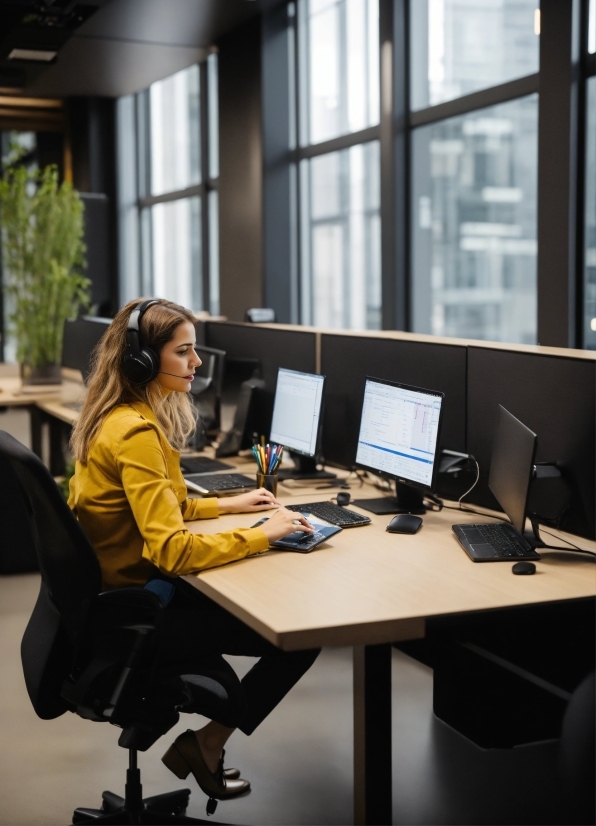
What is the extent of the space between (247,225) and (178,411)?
395cm

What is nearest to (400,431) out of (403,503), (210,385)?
(403,503)

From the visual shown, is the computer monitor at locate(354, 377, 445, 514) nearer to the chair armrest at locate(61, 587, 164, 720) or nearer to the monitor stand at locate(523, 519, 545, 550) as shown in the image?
the monitor stand at locate(523, 519, 545, 550)

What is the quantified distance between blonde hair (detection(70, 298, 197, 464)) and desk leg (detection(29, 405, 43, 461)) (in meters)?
3.20

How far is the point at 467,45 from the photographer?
15.5 feet

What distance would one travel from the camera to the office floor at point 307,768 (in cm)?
A: 247

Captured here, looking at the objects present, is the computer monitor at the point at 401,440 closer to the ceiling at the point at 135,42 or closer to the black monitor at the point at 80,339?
the black monitor at the point at 80,339

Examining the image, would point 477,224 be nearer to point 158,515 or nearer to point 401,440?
point 401,440

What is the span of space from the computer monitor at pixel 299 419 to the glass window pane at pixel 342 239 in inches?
88.1

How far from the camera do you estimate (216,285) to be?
7297 millimetres

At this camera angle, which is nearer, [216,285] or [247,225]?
[247,225]

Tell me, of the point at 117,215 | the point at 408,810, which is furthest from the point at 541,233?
the point at 117,215

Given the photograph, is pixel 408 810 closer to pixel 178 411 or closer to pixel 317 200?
pixel 178 411

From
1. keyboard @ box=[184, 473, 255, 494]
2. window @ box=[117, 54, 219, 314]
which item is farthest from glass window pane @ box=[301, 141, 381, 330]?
keyboard @ box=[184, 473, 255, 494]

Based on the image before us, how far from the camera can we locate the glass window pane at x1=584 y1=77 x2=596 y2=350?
3.87 metres
